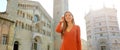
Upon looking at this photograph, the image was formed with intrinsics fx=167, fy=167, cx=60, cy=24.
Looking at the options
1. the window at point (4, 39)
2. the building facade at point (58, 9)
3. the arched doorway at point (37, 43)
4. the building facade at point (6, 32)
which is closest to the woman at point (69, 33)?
the building facade at point (6, 32)

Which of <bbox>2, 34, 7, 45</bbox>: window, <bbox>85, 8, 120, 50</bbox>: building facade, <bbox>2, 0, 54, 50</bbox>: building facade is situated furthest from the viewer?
<bbox>85, 8, 120, 50</bbox>: building facade

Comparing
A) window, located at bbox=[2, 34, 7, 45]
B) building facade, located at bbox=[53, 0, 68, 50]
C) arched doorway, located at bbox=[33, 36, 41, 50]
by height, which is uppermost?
building facade, located at bbox=[53, 0, 68, 50]

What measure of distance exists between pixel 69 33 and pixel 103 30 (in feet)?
125

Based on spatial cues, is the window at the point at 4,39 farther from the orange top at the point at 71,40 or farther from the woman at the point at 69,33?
the orange top at the point at 71,40

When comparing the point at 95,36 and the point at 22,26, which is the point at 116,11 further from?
the point at 22,26

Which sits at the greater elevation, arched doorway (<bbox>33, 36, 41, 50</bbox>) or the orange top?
the orange top

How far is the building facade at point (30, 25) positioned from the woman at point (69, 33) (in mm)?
17406

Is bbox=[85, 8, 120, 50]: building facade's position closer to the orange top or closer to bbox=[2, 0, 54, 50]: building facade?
bbox=[2, 0, 54, 50]: building facade

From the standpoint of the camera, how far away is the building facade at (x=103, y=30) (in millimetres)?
38906

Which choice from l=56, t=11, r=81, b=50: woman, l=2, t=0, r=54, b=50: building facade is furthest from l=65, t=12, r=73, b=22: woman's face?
l=2, t=0, r=54, b=50: building facade

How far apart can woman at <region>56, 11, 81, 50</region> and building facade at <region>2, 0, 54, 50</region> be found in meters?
17.4

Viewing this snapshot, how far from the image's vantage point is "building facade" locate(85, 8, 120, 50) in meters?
38.9

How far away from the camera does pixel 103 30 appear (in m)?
40.2

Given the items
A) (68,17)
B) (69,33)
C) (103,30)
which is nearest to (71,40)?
(69,33)
